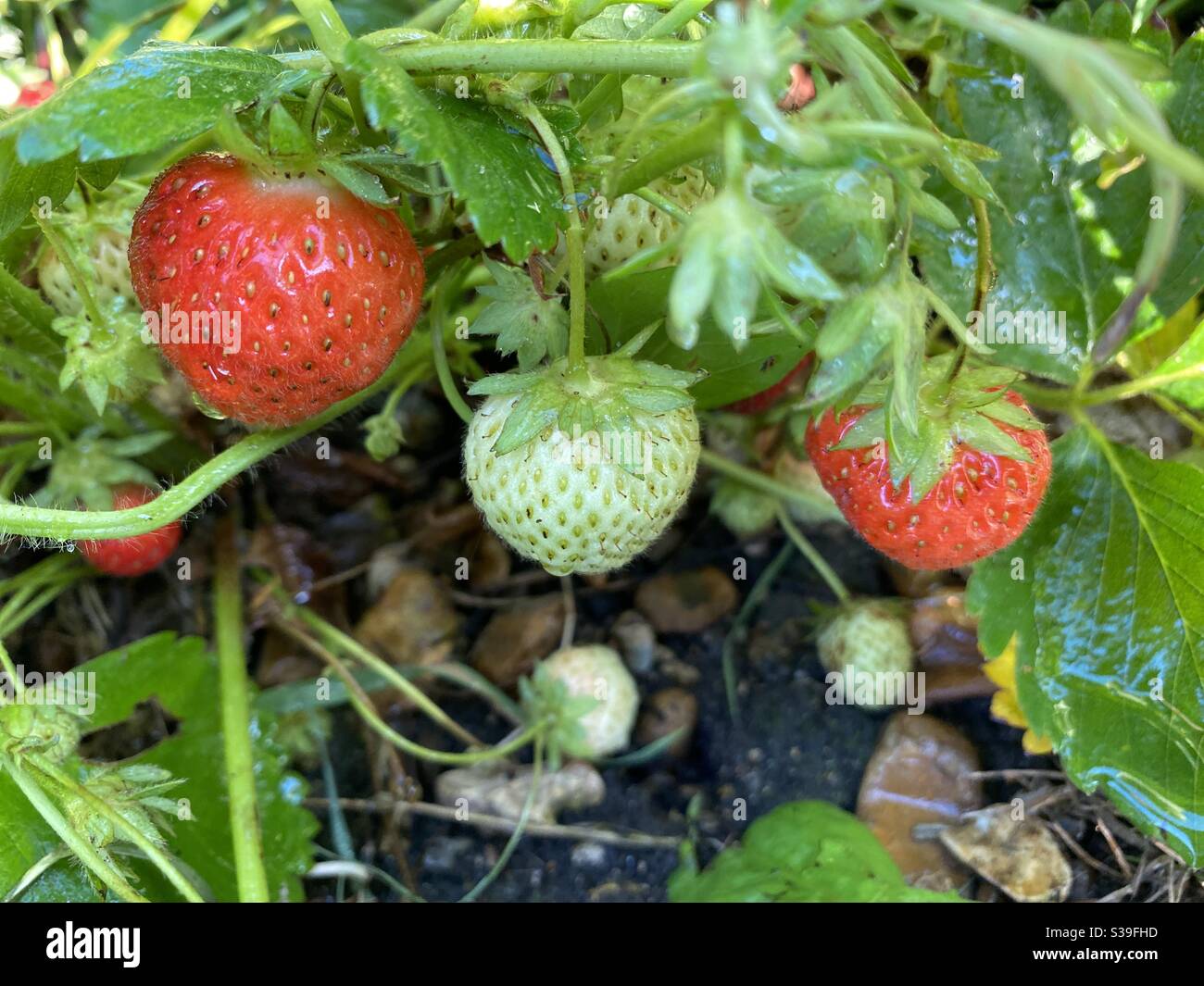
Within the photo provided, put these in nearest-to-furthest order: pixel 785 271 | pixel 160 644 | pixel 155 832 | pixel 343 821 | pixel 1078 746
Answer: pixel 785 271, pixel 155 832, pixel 1078 746, pixel 160 644, pixel 343 821

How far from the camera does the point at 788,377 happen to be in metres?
1.20

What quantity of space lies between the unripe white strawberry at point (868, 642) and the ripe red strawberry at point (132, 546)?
2.52 ft

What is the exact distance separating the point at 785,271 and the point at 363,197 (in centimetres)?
34

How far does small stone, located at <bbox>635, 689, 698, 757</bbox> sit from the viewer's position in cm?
127

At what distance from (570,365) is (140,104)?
1.09ft

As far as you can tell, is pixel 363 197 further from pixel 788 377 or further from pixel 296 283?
pixel 788 377

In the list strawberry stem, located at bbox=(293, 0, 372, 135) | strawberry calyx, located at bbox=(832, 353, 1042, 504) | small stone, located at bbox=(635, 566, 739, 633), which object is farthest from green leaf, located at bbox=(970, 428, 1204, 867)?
strawberry stem, located at bbox=(293, 0, 372, 135)

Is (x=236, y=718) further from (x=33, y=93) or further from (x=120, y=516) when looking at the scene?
(x=33, y=93)

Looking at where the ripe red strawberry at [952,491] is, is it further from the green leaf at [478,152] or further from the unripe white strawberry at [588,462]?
the green leaf at [478,152]

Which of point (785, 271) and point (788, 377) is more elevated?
point (785, 271)

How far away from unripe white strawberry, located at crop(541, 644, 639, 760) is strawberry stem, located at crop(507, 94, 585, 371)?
585 millimetres

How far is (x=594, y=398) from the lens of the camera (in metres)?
0.78

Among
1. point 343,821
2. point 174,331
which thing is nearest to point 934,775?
point 343,821

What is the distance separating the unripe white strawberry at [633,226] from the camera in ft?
2.89
